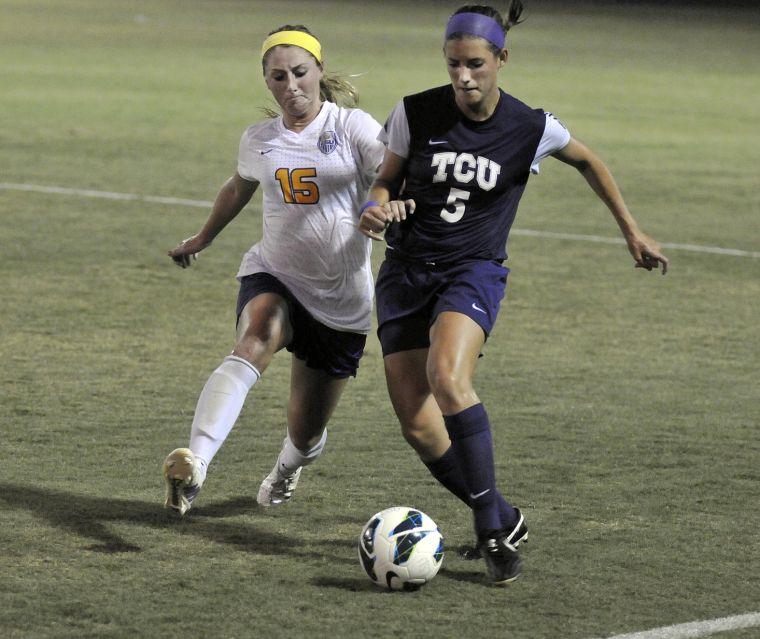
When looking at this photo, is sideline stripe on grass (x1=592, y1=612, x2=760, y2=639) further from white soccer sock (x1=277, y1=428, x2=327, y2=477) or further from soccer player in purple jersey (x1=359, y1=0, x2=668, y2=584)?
white soccer sock (x1=277, y1=428, x2=327, y2=477)

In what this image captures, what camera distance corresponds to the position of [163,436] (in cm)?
769

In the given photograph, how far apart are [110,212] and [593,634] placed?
33.5 ft

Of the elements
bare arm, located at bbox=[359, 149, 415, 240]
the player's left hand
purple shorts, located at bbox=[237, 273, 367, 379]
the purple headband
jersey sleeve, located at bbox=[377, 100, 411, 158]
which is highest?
the purple headband

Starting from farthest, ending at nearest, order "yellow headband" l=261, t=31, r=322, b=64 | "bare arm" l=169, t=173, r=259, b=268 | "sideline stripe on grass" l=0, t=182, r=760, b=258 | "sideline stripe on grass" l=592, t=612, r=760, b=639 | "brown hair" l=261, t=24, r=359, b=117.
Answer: "sideline stripe on grass" l=0, t=182, r=760, b=258
"brown hair" l=261, t=24, r=359, b=117
"bare arm" l=169, t=173, r=259, b=268
"yellow headband" l=261, t=31, r=322, b=64
"sideline stripe on grass" l=592, t=612, r=760, b=639

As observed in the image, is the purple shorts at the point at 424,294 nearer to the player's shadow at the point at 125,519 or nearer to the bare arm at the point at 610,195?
the bare arm at the point at 610,195

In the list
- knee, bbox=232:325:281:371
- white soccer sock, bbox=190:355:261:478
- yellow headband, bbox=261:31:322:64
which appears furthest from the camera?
yellow headband, bbox=261:31:322:64

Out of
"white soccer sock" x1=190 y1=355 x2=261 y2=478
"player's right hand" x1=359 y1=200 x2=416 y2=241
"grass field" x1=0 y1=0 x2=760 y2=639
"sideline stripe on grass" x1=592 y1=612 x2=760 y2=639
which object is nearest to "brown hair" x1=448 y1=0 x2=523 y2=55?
"player's right hand" x1=359 y1=200 x2=416 y2=241

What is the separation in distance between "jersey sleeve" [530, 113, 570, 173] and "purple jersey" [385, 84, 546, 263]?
0.02 meters

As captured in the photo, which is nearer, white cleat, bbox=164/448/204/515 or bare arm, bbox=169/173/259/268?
white cleat, bbox=164/448/204/515

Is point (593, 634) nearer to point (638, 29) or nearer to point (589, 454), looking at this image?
point (589, 454)

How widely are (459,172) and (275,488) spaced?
163 centimetres

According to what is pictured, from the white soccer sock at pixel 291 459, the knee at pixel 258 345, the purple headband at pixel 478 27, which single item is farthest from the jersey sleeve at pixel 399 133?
the white soccer sock at pixel 291 459

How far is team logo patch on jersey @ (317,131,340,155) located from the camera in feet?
21.4

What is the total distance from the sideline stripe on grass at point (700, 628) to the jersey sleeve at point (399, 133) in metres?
2.08
